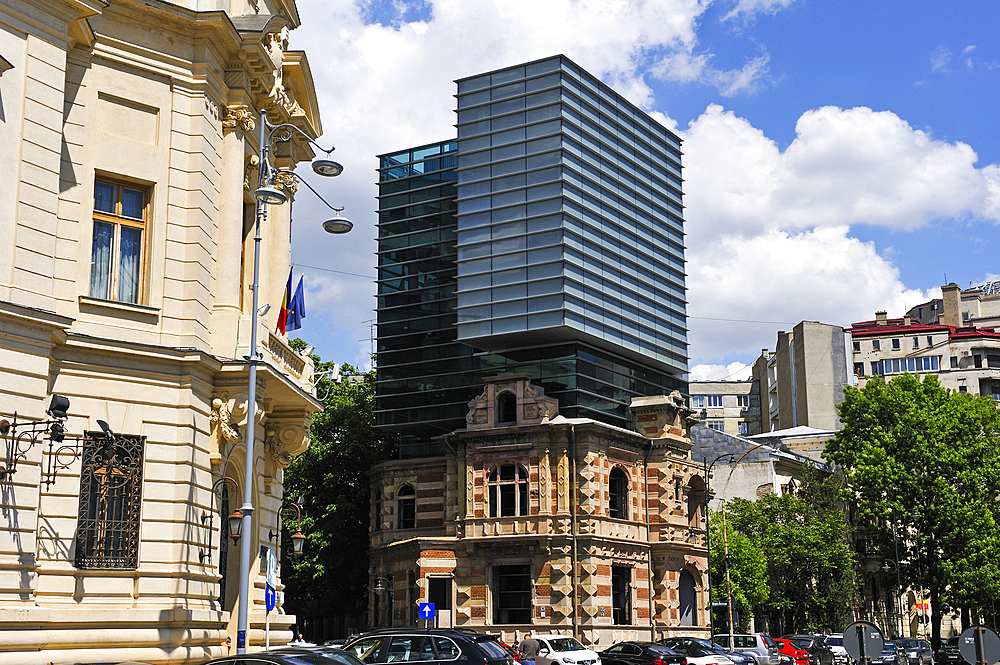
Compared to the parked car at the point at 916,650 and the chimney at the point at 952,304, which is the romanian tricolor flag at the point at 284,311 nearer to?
the parked car at the point at 916,650

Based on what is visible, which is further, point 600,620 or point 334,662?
point 600,620

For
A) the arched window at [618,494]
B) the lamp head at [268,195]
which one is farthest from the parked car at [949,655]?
the lamp head at [268,195]

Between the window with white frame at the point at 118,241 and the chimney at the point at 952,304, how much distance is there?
346 feet

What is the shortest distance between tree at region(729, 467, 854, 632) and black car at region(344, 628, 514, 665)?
47172mm

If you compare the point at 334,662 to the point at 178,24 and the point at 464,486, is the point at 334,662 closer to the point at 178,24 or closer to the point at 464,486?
the point at 178,24

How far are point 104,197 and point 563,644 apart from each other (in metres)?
22.7

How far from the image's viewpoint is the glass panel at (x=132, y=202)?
21969 millimetres

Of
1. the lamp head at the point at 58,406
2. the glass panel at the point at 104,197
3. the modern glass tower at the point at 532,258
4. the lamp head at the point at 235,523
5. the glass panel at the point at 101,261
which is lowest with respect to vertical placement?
the lamp head at the point at 235,523

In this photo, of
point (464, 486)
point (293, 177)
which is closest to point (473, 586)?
point (464, 486)

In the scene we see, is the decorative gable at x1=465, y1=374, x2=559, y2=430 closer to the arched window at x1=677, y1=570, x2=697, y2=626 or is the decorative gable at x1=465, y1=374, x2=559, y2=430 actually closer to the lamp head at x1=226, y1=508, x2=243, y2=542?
the arched window at x1=677, y1=570, x2=697, y2=626

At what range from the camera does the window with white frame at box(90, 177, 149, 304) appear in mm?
21344

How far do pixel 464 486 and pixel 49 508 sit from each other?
38.7 meters

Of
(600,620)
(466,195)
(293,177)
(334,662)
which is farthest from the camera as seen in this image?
(466,195)

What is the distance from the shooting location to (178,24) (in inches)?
886
